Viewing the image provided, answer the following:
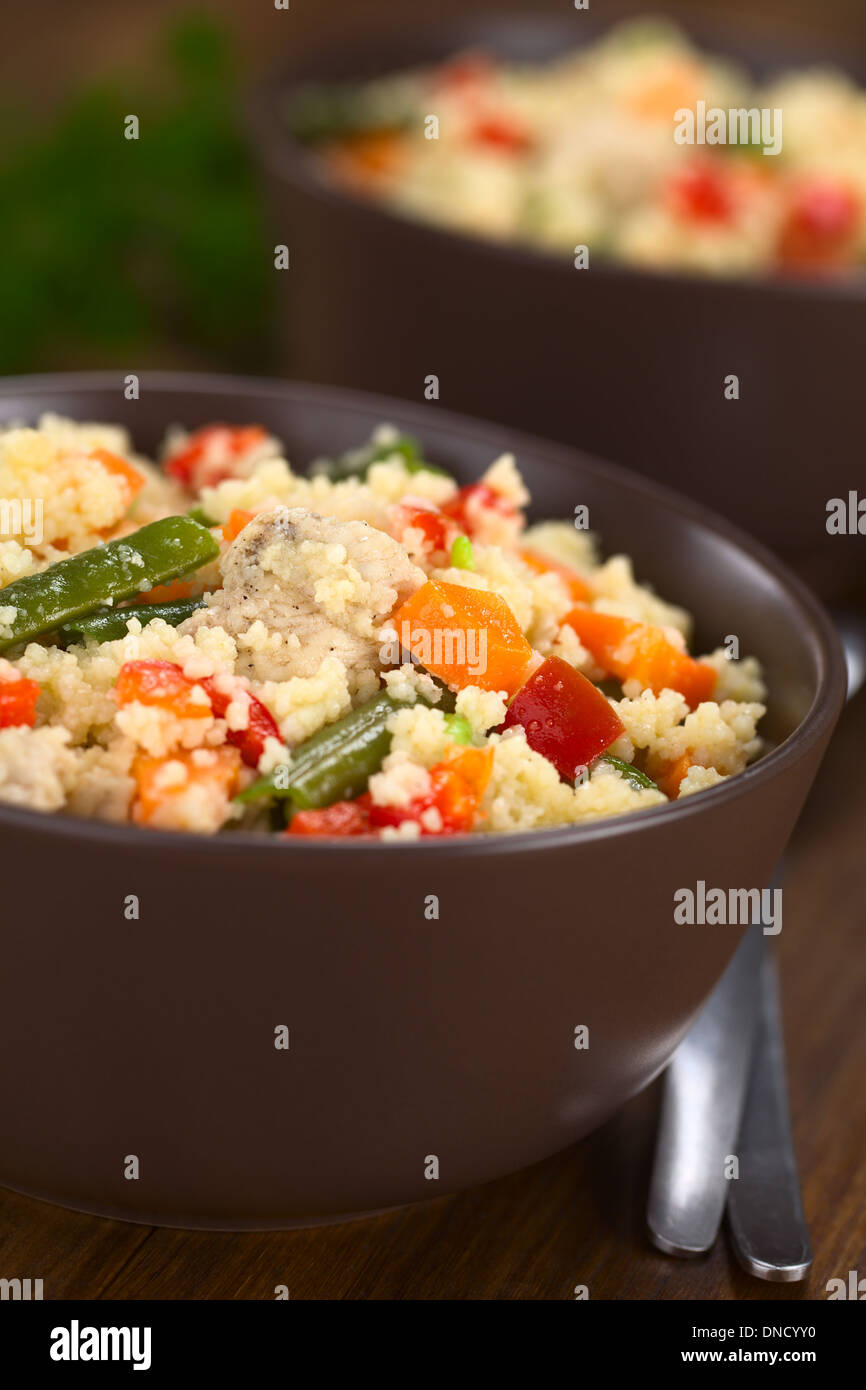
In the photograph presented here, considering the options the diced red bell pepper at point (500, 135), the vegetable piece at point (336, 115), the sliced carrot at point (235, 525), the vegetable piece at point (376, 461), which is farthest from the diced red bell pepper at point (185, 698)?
the vegetable piece at point (336, 115)

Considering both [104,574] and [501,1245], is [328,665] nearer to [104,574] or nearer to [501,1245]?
[104,574]

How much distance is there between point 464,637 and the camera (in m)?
1.84

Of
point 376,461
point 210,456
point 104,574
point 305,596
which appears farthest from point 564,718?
point 210,456

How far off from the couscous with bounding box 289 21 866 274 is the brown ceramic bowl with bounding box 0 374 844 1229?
150cm

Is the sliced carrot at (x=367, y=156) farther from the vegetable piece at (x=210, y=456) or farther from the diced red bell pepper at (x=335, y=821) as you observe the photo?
the diced red bell pepper at (x=335, y=821)

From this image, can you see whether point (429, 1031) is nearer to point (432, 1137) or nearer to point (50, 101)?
point (432, 1137)

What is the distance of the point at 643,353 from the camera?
2.85 metres

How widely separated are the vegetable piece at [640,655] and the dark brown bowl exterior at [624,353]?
0.91m

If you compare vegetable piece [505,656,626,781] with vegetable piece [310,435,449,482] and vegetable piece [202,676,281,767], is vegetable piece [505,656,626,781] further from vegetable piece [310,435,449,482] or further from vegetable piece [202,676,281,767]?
vegetable piece [310,435,449,482]

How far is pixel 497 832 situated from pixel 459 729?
5.0 inches

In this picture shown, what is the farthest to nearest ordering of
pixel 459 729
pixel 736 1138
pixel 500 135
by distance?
pixel 500 135 → pixel 736 1138 → pixel 459 729

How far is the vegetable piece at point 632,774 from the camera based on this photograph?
1.82 metres
